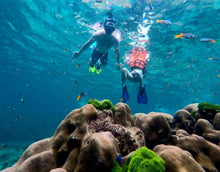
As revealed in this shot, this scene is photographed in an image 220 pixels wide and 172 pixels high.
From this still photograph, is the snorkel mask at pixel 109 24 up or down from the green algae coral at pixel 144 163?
up

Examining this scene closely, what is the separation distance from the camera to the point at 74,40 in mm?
19984

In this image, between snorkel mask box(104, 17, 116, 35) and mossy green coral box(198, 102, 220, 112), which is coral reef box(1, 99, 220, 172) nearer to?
mossy green coral box(198, 102, 220, 112)

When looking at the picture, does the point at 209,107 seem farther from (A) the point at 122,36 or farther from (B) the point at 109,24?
(A) the point at 122,36

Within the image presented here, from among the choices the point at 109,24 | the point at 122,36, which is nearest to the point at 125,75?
the point at 109,24

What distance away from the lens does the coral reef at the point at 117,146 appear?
217 centimetres

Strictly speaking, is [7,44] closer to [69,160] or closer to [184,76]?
Answer: [69,160]

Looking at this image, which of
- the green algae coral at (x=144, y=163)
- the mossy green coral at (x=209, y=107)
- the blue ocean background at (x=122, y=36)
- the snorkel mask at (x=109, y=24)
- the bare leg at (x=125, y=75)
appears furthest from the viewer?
the blue ocean background at (x=122, y=36)

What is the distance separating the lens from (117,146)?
2.54 meters

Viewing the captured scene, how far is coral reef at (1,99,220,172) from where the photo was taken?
2.17 metres

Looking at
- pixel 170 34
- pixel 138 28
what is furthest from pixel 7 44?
pixel 170 34

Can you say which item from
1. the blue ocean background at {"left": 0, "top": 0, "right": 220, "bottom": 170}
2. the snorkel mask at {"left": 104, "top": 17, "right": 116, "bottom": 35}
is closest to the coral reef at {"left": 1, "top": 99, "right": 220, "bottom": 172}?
the blue ocean background at {"left": 0, "top": 0, "right": 220, "bottom": 170}

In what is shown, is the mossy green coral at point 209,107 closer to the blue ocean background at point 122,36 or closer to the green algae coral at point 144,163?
the green algae coral at point 144,163

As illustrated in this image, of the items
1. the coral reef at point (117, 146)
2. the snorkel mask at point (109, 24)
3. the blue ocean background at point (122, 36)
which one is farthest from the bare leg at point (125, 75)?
the coral reef at point (117, 146)

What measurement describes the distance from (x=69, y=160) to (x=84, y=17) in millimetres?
15274
